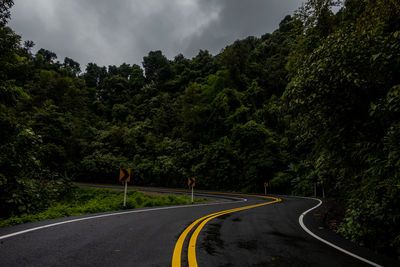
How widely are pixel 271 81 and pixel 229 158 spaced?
22099 millimetres

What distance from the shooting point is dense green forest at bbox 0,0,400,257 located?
4941 millimetres

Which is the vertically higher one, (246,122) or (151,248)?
(246,122)

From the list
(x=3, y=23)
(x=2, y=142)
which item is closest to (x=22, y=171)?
(x=2, y=142)

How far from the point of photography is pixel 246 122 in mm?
34719

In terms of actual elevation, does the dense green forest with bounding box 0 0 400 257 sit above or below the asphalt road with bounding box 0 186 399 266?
above

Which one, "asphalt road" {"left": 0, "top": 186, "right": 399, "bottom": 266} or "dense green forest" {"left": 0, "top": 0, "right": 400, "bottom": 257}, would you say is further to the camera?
"dense green forest" {"left": 0, "top": 0, "right": 400, "bottom": 257}

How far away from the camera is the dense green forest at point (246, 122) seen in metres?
4.94

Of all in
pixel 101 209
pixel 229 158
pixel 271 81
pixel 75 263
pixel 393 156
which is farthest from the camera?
pixel 271 81

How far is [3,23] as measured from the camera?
30.0 feet

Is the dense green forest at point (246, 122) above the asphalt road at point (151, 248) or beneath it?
above

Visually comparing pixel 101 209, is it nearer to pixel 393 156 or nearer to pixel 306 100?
pixel 306 100

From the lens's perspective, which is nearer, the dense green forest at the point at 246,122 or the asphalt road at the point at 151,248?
the asphalt road at the point at 151,248

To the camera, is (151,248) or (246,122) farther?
(246,122)

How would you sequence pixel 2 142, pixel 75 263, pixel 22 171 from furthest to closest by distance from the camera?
pixel 22 171 → pixel 2 142 → pixel 75 263
